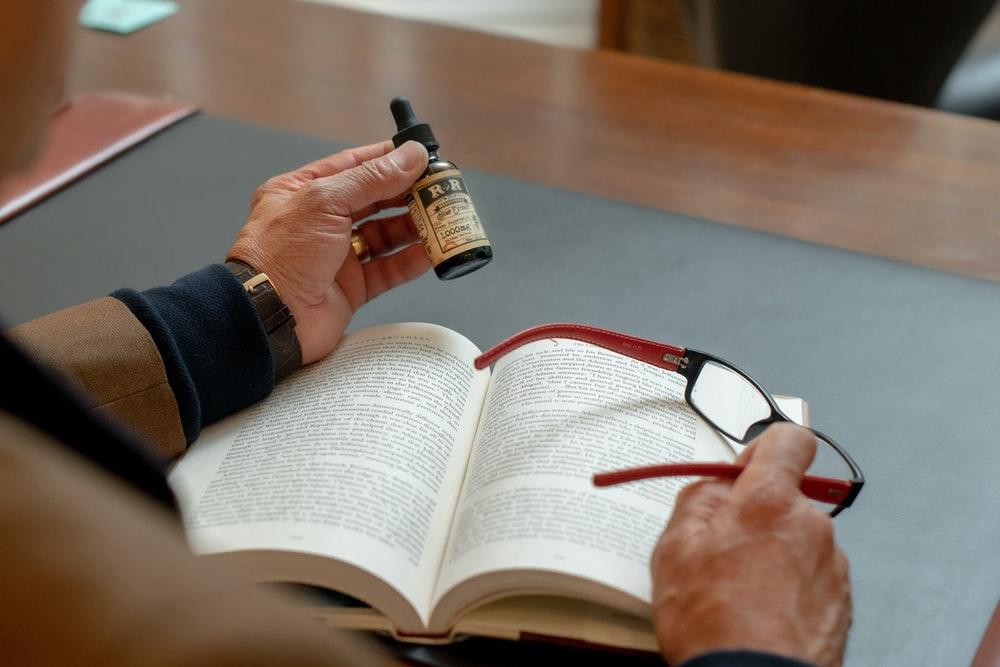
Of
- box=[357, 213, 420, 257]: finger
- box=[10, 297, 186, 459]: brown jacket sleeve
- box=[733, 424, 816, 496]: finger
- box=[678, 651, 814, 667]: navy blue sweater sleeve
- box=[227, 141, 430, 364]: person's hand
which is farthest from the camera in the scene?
box=[357, 213, 420, 257]: finger

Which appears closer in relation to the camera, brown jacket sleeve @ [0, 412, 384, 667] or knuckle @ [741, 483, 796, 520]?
brown jacket sleeve @ [0, 412, 384, 667]

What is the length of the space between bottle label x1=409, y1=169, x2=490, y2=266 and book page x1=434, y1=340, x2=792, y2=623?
0.35ft

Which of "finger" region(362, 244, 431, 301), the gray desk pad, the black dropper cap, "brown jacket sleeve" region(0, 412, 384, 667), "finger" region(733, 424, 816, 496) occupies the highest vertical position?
"brown jacket sleeve" region(0, 412, 384, 667)

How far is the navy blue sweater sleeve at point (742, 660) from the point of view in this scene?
1.83 feet

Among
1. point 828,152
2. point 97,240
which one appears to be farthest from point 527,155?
point 97,240

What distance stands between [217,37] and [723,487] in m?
1.16

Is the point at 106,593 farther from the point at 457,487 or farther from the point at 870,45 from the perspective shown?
the point at 870,45

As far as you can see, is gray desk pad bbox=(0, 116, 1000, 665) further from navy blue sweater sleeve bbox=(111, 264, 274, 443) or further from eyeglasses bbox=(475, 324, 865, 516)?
navy blue sweater sleeve bbox=(111, 264, 274, 443)

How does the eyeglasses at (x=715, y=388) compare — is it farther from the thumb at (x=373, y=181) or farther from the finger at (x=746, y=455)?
the thumb at (x=373, y=181)

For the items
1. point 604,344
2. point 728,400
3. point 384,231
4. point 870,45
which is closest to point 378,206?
point 384,231

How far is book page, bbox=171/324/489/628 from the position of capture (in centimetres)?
67

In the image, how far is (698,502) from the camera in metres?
0.67

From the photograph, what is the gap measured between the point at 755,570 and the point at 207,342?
471mm

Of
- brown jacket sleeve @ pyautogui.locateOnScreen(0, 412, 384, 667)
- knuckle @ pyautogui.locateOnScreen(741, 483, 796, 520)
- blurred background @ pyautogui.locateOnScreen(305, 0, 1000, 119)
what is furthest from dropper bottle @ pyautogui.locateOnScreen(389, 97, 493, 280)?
blurred background @ pyautogui.locateOnScreen(305, 0, 1000, 119)
